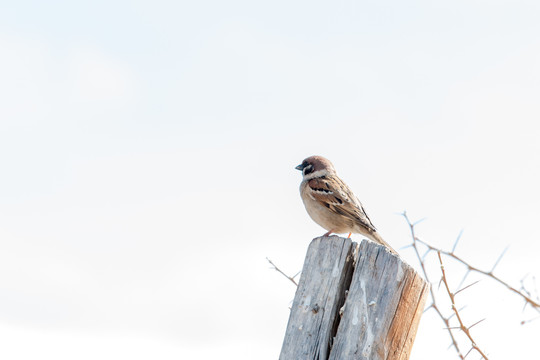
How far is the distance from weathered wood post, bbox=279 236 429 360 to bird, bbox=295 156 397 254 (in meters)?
4.00

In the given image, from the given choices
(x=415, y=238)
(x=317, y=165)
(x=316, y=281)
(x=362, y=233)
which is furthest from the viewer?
(x=317, y=165)

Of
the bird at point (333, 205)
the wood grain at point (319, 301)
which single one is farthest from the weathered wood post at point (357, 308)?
the bird at point (333, 205)

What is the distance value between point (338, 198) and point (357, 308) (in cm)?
445

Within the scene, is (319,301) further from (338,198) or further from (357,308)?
(338,198)

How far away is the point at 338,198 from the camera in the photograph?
7.56 m

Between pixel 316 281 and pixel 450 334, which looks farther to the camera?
pixel 450 334

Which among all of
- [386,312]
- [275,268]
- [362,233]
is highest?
[362,233]

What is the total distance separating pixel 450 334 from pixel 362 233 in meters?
3.93

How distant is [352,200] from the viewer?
7645 mm

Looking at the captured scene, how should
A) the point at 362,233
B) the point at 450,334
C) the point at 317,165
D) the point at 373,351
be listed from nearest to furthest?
1. the point at 373,351
2. the point at 450,334
3. the point at 362,233
4. the point at 317,165

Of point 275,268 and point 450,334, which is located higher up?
point 275,268


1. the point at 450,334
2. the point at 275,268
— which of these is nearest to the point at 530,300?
the point at 450,334

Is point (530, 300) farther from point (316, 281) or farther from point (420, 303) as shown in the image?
point (316, 281)

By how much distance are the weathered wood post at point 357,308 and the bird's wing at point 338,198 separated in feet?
13.5
